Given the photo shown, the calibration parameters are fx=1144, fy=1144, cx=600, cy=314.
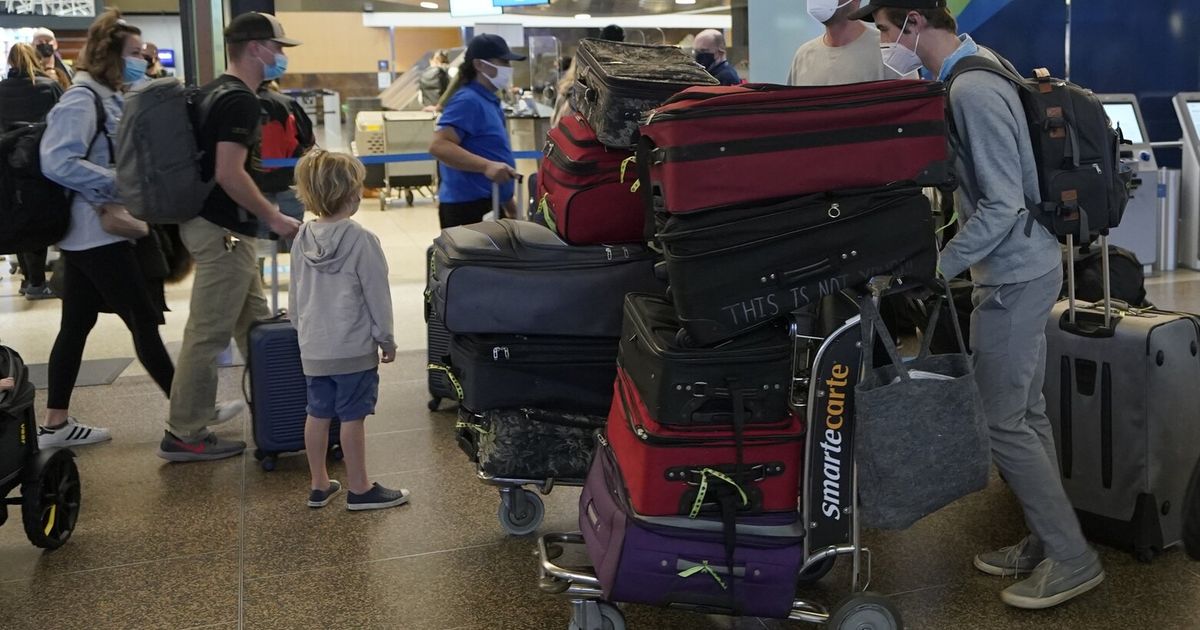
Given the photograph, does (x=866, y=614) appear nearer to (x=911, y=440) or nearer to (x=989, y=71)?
(x=911, y=440)

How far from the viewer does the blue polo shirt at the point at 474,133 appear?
16.6 feet

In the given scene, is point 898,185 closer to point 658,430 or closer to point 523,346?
point 658,430

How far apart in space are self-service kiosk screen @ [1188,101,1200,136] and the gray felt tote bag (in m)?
7.05

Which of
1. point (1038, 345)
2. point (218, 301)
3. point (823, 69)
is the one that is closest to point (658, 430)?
point (1038, 345)

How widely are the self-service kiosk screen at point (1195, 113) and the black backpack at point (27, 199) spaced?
7680mm

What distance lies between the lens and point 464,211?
5.21m

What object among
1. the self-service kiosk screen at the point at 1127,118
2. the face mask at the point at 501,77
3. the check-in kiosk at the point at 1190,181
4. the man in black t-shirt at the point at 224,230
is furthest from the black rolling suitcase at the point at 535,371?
the check-in kiosk at the point at 1190,181

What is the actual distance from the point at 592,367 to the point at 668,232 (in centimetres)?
84

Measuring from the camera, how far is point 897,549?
11.2 ft

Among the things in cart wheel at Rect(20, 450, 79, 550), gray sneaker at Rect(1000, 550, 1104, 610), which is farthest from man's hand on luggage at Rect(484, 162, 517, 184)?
gray sneaker at Rect(1000, 550, 1104, 610)

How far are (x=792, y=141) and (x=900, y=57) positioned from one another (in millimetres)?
689

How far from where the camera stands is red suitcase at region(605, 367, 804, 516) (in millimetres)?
2527

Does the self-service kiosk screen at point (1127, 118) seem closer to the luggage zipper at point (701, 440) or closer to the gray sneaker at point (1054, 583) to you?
the gray sneaker at point (1054, 583)

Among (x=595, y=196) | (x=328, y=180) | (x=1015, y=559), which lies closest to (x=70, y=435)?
(x=328, y=180)
